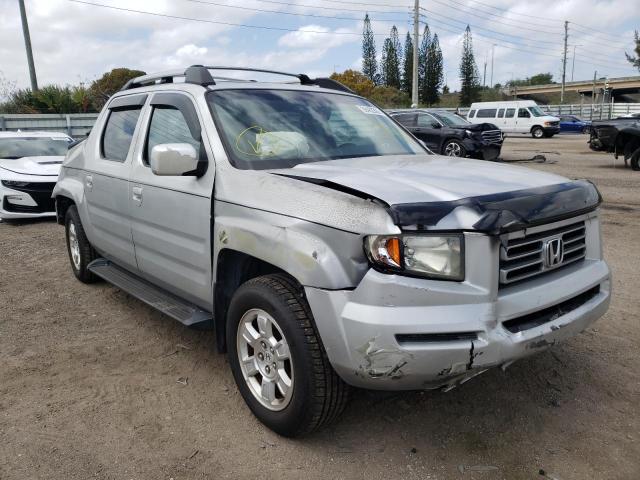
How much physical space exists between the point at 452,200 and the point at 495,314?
52cm

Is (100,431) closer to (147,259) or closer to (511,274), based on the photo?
(147,259)

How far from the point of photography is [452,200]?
2.47 meters

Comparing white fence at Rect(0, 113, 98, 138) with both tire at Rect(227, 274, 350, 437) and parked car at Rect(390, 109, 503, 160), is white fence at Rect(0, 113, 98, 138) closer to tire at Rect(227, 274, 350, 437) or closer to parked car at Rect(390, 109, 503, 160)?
parked car at Rect(390, 109, 503, 160)

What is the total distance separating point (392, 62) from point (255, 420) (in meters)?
88.7

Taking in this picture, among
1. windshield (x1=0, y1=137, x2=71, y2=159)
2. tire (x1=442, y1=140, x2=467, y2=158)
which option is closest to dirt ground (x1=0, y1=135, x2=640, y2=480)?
windshield (x1=0, y1=137, x2=71, y2=159)

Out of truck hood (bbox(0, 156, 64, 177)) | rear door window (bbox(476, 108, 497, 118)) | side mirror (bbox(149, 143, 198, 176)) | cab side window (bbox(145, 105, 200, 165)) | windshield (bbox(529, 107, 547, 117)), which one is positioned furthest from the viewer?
rear door window (bbox(476, 108, 497, 118))

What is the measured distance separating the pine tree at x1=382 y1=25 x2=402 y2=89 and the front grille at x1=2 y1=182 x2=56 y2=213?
8141 cm

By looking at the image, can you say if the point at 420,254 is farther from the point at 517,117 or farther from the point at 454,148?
the point at 517,117

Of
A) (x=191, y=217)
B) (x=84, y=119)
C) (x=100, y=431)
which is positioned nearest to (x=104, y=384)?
(x=100, y=431)

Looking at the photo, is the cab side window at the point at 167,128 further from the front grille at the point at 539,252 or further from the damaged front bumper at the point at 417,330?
the front grille at the point at 539,252

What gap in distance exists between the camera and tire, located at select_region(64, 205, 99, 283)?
5301 mm

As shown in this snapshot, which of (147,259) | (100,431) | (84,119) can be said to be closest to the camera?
(100,431)

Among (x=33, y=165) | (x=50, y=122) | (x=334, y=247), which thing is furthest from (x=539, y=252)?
(x=50, y=122)

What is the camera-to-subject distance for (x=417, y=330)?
233 centimetres
